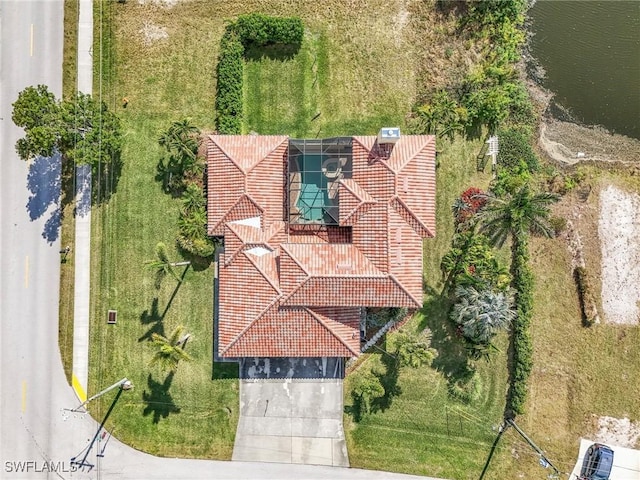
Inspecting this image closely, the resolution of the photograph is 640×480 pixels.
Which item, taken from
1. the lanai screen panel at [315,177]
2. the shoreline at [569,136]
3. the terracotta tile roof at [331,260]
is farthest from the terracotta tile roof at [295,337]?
the shoreline at [569,136]

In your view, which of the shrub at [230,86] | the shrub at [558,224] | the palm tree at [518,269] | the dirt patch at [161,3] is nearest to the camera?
the palm tree at [518,269]

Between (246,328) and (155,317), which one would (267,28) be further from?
(155,317)

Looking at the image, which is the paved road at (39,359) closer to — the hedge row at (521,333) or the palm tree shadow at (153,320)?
the palm tree shadow at (153,320)

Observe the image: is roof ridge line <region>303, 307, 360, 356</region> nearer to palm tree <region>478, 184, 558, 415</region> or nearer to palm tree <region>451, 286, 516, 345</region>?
palm tree <region>451, 286, 516, 345</region>

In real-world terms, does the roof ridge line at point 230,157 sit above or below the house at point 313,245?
above

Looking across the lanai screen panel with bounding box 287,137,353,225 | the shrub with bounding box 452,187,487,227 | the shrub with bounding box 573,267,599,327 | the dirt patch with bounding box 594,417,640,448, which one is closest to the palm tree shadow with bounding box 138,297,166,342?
the lanai screen panel with bounding box 287,137,353,225
